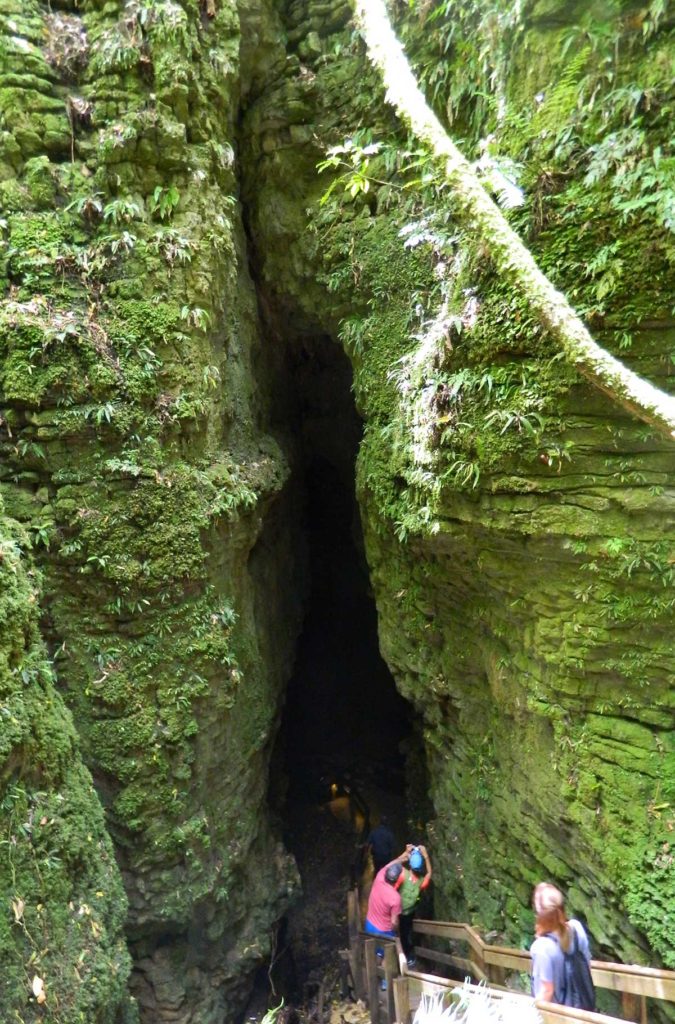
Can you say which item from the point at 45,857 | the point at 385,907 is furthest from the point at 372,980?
the point at 45,857

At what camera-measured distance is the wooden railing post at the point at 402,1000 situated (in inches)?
193

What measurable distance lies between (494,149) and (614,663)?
12.1 feet

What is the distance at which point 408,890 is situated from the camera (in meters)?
6.56

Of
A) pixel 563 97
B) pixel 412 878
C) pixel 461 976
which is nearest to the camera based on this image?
pixel 563 97

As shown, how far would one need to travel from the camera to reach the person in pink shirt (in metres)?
6.37

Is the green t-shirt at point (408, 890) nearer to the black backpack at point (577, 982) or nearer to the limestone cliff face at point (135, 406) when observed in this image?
the limestone cliff face at point (135, 406)

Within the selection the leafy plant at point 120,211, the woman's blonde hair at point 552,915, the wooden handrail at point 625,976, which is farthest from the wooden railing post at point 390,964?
the leafy plant at point 120,211

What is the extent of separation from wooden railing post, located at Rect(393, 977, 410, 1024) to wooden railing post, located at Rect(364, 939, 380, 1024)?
125cm

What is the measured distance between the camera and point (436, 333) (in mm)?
4902

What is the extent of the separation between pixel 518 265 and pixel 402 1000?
546 cm

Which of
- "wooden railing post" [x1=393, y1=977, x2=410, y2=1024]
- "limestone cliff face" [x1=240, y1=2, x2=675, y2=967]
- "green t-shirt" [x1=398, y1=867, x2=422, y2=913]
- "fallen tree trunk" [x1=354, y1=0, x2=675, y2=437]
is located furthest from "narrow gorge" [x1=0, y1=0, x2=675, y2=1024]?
"wooden railing post" [x1=393, y1=977, x2=410, y2=1024]

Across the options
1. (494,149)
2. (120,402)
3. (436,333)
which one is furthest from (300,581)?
(494,149)

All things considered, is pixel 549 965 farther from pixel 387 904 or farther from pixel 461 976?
pixel 461 976

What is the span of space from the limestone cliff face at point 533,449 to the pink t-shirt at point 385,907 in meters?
0.83
